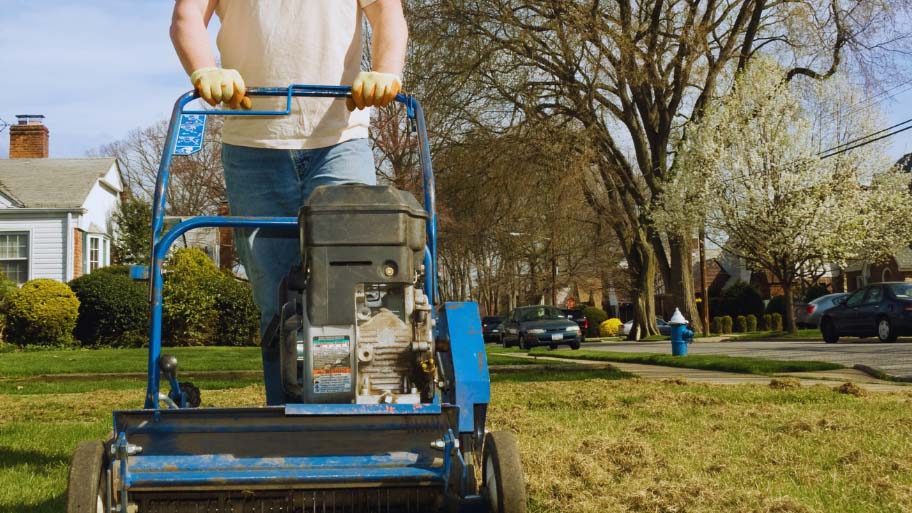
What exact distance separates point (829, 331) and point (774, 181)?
9.12 m

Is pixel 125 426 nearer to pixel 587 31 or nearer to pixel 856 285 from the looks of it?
pixel 587 31

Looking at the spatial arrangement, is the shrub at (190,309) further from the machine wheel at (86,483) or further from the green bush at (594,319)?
the green bush at (594,319)

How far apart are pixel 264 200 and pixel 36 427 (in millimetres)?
3800

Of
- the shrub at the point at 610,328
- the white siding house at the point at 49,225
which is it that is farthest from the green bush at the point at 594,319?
the white siding house at the point at 49,225

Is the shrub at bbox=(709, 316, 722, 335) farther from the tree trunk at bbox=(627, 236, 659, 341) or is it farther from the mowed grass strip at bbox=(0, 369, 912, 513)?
the mowed grass strip at bbox=(0, 369, 912, 513)

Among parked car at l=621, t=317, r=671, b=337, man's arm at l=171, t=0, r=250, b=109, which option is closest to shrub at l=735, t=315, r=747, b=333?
parked car at l=621, t=317, r=671, b=337

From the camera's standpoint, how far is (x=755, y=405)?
23.5 feet

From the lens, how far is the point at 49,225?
97.4 ft

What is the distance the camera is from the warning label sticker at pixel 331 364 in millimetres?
2719

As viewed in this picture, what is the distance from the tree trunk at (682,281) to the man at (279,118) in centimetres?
2910

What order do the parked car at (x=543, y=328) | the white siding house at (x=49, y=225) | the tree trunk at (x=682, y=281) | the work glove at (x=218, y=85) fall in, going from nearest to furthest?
1. the work glove at (x=218, y=85)
2. the parked car at (x=543, y=328)
3. the white siding house at (x=49, y=225)
4. the tree trunk at (x=682, y=281)

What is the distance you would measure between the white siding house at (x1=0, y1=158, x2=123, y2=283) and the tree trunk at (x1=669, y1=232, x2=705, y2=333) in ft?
60.8

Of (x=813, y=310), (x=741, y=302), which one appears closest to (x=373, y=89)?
(x=813, y=310)

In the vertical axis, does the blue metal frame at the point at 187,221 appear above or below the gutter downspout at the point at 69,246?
below
